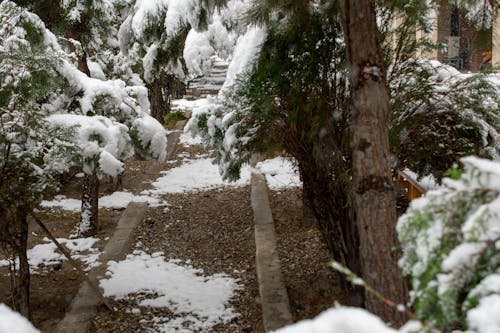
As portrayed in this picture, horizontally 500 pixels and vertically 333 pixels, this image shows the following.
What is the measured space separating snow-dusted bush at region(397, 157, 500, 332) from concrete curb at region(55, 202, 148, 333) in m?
4.34

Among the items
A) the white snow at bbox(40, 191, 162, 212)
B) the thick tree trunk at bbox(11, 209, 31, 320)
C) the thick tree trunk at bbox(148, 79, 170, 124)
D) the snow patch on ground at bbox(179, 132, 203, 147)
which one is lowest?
the white snow at bbox(40, 191, 162, 212)

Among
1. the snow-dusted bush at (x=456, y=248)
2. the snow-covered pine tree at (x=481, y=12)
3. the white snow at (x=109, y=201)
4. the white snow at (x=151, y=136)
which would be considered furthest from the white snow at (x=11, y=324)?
the white snow at (x=109, y=201)

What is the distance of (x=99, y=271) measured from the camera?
689cm

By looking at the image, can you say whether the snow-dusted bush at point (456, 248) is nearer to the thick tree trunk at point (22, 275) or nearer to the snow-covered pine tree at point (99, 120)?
the snow-covered pine tree at point (99, 120)

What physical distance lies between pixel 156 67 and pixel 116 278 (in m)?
4.82

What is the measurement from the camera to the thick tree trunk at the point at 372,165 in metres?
3.73

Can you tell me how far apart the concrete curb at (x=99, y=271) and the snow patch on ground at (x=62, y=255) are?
175 mm

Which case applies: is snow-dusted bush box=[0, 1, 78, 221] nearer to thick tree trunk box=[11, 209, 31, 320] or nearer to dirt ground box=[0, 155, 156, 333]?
thick tree trunk box=[11, 209, 31, 320]

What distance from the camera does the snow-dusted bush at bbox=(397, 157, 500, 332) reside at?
143 cm

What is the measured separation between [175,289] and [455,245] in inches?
203

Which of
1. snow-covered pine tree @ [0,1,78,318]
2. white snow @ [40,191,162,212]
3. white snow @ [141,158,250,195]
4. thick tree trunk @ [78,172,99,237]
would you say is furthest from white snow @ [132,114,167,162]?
white snow @ [141,158,250,195]

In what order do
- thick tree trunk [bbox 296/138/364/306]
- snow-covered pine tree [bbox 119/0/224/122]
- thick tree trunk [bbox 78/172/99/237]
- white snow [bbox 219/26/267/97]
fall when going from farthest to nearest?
thick tree trunk [bbox 78/172/99/237] < snow-covered pine tree [bbox 119/0/224/122] < white snow [bbox 219/26/267/97] < thick tree trunk [bbox 296/138/364/306]

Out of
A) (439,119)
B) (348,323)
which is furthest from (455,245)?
(439,119)

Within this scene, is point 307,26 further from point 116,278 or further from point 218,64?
point 218,64
